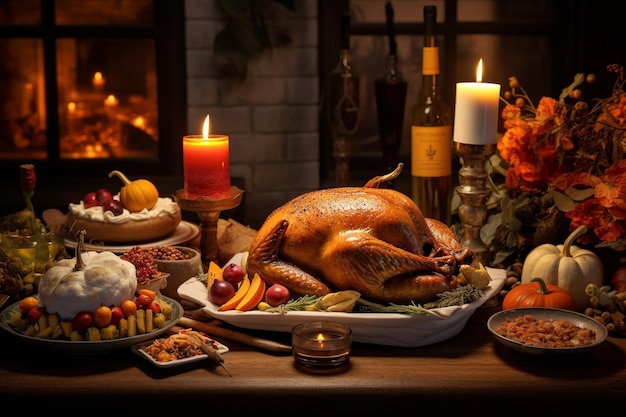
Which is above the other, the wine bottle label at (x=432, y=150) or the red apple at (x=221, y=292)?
the wine bottle label at (x=432, y=150)

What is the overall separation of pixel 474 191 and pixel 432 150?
0.64 feet

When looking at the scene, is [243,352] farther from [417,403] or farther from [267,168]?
[267,168]

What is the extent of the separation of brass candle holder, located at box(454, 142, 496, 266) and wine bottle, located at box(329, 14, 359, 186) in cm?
66

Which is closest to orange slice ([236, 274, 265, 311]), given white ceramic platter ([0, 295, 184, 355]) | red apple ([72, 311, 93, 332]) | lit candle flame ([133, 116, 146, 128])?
white ceramic platter ([0, 295, 184, 355])

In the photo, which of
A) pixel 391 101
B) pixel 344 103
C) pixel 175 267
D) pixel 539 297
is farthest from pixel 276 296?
pixel 344 103

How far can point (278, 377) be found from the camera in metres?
1.36

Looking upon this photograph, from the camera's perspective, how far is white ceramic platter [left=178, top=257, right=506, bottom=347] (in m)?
1.45

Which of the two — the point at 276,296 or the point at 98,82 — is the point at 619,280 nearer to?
the point at 276,296

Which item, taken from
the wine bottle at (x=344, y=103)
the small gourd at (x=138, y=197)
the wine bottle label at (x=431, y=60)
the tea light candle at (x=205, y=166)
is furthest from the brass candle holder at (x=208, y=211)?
the wine bottle at (x=344, y=103)

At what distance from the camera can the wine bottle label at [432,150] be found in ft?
6.28

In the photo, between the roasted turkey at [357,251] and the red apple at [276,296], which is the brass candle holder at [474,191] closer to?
the roasted turkey at [357,251]

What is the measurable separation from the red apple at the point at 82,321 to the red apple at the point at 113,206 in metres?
0.52

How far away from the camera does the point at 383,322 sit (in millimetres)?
1449

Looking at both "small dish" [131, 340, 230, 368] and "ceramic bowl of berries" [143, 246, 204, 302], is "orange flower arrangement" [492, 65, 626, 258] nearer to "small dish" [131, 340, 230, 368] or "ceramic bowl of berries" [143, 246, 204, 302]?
"ceramic bowl of berries" [143, 246, 204, 302]
